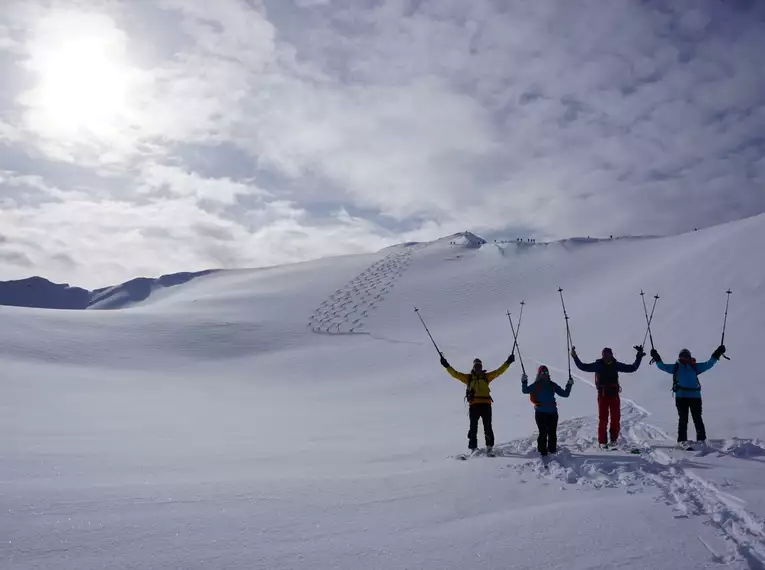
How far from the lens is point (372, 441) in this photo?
1129 centimetres

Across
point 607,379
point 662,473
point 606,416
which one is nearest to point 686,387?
point 607,379

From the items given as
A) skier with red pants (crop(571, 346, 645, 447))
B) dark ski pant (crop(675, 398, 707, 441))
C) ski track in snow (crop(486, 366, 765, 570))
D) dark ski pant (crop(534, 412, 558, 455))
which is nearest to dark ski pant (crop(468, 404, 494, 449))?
ski track in snow (crop(486, 366, 765, 570))

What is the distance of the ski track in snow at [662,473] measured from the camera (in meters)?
4.66

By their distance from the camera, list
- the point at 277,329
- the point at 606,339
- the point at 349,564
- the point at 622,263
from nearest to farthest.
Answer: the point at 349,564
the point at 606,339
the point at 277,329
the point at 622,263

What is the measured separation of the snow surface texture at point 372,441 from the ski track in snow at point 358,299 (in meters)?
0.53

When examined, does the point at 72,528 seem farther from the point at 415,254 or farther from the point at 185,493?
the point at 415,254

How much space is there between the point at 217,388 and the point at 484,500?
15995 millimetres

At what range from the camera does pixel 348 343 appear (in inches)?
1113

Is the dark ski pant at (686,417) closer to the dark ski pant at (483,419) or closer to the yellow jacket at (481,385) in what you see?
the yellow jacket at (481,385)

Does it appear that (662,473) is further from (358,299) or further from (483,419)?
(358,299)

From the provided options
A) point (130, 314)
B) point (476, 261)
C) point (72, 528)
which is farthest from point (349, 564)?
point (476, 261)

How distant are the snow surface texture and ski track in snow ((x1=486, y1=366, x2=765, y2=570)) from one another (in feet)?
0.12

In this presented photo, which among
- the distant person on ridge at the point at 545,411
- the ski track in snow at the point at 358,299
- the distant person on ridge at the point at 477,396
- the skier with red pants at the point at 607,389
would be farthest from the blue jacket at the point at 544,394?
the ski track in snow at the point at 358,299

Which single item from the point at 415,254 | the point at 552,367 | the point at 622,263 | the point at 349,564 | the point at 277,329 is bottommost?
the point at 349,564
